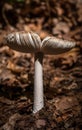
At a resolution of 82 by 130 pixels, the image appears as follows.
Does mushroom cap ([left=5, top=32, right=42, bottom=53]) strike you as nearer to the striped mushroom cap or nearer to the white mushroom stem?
the striped mushroom cap

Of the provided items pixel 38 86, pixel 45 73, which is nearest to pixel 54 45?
pixel 38 86

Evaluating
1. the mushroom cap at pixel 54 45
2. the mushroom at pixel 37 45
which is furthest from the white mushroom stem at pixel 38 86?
the mushroom cap at pixel 54 45

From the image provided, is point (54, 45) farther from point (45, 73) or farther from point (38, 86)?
point (45, 73)

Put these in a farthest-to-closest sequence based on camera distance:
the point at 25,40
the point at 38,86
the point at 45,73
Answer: the point at 45,73 → the point at 38,86 → the point at 25,40

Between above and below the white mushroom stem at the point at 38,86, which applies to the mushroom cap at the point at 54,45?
above

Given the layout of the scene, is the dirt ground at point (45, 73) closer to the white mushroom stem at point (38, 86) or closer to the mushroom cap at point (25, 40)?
the white mushroom stem at point (38, 86)

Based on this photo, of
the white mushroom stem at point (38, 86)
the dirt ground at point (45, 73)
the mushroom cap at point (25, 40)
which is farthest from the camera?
the white mushroom stem at point (38, 86)

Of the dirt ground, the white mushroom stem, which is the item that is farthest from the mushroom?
the dirt ground
